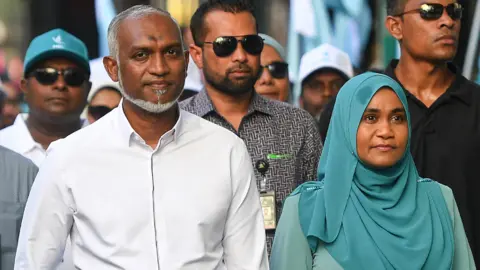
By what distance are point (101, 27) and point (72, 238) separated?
6.18m

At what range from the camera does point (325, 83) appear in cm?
915

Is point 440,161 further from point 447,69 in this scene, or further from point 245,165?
point 245,165

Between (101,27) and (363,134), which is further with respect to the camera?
(101,27)

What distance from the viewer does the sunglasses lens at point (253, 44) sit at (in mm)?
6684

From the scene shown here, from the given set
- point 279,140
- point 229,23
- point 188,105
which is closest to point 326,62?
point 229,23

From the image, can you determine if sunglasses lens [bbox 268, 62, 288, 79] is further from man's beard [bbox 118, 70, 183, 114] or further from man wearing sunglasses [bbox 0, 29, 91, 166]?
man's beard [bbox 118, 70, 183, 114]

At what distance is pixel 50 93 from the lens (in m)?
7.38

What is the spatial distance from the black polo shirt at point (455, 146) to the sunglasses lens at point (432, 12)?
1.39 feet

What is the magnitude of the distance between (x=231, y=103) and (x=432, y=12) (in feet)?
3.87

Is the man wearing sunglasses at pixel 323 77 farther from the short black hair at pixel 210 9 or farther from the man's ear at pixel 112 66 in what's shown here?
the man's ear at pixel 112 66

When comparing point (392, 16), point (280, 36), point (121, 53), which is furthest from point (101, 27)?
point (121, 53)

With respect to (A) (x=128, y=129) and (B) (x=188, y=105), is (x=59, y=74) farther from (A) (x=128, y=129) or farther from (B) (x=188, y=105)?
(A) (x=128, y=129)

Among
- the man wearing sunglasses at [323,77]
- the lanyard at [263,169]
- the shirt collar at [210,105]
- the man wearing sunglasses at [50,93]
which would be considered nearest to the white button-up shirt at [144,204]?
the lanyard at [263,169]

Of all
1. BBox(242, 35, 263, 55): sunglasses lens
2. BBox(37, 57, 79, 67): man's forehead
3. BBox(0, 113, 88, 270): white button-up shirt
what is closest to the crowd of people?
BBox(0, 113, 88, 270): white button-up shirt
